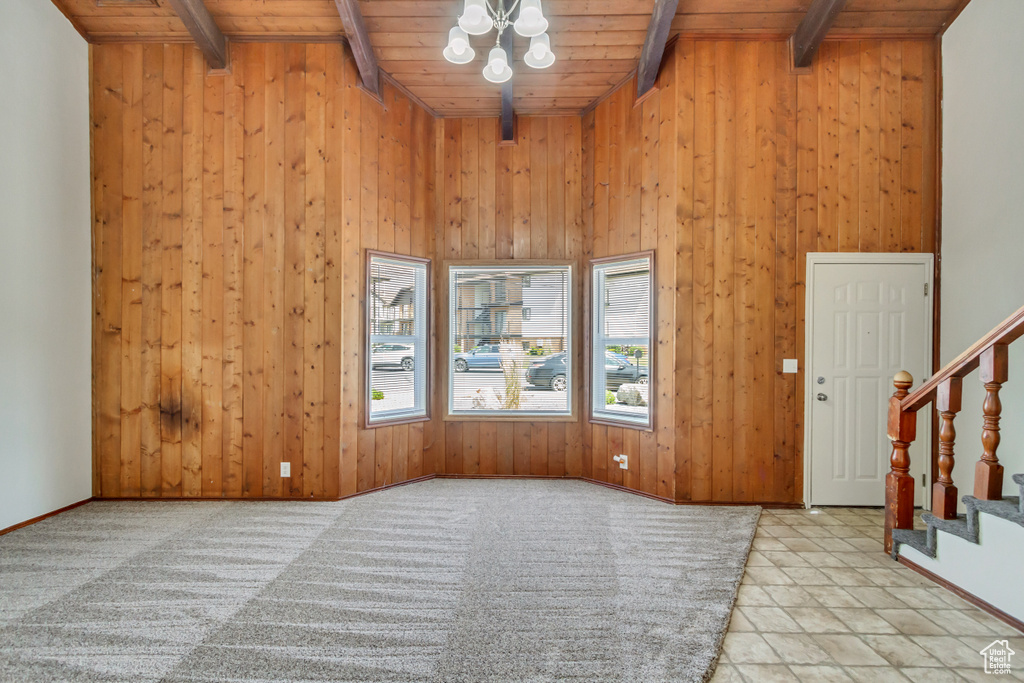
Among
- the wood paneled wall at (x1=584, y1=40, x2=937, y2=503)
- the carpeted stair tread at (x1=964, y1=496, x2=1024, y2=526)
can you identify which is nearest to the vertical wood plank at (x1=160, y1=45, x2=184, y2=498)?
the wood paneled wall at (x1=584, y1=40, x2=937, y2=503)

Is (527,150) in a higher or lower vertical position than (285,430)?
higher

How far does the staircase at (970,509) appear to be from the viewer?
2371 millimetres

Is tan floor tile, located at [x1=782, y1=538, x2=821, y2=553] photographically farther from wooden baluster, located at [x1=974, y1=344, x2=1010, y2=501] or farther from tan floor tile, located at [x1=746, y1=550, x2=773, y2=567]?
wooden baluster, located at [x1=974, y1=344, x2=1010, y2=501]

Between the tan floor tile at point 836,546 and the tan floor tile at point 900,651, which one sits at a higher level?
the tan floor tile at point 900,651

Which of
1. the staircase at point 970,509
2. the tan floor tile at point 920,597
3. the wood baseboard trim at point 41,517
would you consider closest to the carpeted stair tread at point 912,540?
the staircase at point 970,509

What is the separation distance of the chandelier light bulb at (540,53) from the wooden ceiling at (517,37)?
108 cm

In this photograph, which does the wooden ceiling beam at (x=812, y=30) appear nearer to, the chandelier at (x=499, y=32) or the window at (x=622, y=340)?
the window at (x=622, y=340)

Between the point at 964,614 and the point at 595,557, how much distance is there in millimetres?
1717

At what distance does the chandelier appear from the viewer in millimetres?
2584

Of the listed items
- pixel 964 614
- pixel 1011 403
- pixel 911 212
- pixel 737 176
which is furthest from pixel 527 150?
pixel 964 614

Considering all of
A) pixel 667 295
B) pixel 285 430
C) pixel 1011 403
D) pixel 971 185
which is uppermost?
pixel 971 185

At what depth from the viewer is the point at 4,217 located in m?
3.34

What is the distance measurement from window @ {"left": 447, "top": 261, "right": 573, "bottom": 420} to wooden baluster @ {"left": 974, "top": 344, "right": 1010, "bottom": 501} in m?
2.89

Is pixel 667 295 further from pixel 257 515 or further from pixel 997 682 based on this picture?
pixel 257 515
